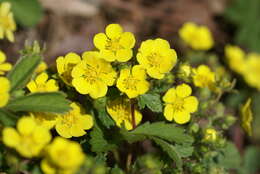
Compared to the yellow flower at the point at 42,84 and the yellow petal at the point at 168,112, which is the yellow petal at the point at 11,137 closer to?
the yellow flower at the point at 42,84

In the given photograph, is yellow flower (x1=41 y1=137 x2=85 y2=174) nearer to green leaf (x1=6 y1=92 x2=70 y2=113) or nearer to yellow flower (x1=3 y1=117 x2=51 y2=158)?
yellow flower (x1=3 y1=117 x2=51 y2=158)

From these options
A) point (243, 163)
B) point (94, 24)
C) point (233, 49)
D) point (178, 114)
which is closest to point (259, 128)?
point (233, 49)

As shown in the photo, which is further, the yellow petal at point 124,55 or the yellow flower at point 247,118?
the yellow flower at point 247,118

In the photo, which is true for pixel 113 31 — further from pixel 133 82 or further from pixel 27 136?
pixel 27 136

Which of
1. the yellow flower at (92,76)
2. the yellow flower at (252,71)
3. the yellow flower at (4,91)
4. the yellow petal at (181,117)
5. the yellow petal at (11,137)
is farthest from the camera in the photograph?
the yellow flower at (252,71)

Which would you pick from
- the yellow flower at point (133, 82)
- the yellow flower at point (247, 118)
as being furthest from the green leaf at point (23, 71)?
the yellow flower at point (247, 118)

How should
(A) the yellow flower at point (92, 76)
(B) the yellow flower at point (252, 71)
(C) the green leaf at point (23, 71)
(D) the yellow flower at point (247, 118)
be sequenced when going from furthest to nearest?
1. (B) the yellow flower at point (252, 71)
2. (D) the yellow flower at point (247, 118)
3. (A) the yellow flower at point (92, 76)
4. (C) the green leaf at point (23, 71)

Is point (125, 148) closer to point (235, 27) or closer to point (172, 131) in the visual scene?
point (172, 131)
